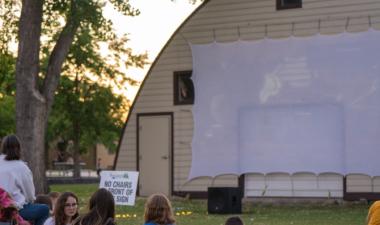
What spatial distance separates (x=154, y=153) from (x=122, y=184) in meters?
7.18

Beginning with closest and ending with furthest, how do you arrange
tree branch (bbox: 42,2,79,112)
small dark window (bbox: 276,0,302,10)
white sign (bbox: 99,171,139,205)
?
white sign (bbox: 99,171,139,205)
tree branch (bbox: 42,2,79,112)
small dark window (bbox: 276,0,302,10)

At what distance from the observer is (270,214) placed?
17828mm

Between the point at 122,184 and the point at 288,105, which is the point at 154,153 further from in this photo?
the point at 122,184

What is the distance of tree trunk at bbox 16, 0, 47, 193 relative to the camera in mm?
18578

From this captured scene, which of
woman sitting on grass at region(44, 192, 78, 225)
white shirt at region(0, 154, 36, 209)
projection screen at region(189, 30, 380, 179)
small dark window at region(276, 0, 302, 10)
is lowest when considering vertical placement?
woman sitting on grass at region(44, 192, 78, 225)

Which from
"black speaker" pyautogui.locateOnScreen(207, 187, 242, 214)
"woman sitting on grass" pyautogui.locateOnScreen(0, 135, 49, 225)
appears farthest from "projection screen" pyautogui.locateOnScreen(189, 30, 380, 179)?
"woman sitting on grass" pyautogui.locateOnScreen(0, 135, 49, 225)

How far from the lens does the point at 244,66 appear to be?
70.8ft

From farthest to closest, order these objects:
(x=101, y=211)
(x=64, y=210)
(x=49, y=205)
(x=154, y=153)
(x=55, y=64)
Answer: (x=154, y=153) → (x=55, y=64) → (x=49, y=205) → (x=64, y=210) → (x=101, y=211)

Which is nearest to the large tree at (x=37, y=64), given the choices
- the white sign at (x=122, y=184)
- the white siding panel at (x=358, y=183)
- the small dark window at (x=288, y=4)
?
the white sign at (x=122, y=184)

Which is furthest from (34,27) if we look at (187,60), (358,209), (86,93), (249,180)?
(86,93)

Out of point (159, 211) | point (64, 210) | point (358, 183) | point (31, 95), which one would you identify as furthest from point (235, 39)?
point (159, 211)

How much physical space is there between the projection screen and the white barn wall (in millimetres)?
249

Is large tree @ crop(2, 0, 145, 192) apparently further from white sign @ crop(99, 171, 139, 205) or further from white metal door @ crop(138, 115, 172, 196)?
white metal door @ crop(138, 115, 172, 196)

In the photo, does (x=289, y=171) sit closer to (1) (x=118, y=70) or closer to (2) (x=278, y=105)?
(2) (x=278, y=105)
